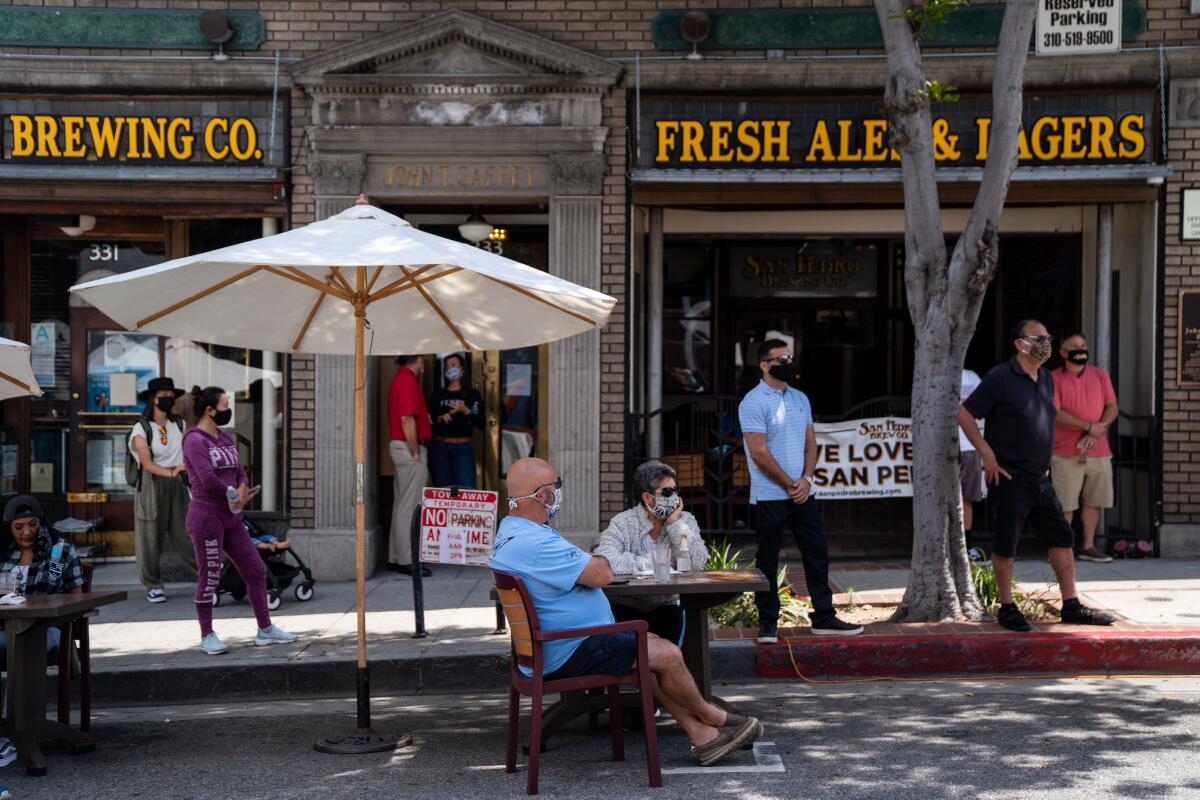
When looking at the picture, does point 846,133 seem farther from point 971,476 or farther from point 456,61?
point 456,61

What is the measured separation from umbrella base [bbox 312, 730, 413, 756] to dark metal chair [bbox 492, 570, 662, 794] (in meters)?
0.80

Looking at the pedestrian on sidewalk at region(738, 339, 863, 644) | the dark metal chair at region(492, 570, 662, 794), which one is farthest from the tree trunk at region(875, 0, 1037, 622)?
the dark metal chair at region(492, 570, 662, 794)

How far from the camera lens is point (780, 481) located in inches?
307

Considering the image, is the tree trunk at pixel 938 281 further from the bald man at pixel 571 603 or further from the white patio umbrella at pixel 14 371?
the white patio umbrella at pixel 14 371

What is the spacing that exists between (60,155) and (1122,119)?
30.4ft

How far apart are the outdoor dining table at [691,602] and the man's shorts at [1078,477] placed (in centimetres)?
512

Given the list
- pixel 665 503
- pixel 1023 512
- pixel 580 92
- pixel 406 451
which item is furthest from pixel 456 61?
Answer: pixel 1023 512

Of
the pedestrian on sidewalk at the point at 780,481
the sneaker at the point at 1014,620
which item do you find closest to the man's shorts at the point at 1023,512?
the sneaker at the point at 1014,620

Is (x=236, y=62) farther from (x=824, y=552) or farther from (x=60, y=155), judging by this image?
(x=824, y=552)

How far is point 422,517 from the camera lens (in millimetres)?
8445

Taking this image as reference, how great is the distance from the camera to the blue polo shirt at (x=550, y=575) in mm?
5645

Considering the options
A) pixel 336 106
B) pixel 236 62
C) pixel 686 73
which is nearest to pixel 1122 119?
pixel 686 73

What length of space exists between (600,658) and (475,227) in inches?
266

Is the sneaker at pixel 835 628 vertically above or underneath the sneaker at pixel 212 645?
above
